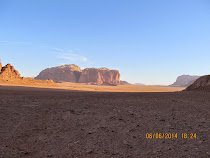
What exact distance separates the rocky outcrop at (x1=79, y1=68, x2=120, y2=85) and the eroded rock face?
96766 millimetres

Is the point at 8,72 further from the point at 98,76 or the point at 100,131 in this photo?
the point at 98,76

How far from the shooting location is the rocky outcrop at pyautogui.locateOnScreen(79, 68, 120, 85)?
538 ft

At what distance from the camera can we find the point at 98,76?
6634 inches

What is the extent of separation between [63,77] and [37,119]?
162 m

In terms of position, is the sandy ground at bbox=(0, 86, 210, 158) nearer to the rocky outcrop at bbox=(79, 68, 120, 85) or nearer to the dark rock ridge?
the rocky outcrop at bbox=(79, 68, 120, 85)

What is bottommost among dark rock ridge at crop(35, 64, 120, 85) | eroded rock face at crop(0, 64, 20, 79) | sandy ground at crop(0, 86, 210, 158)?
sandy ground at crop(0, 86, 210, 158)

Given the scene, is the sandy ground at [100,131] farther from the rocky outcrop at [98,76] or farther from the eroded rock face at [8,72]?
the rocky outcrop at [98,76]

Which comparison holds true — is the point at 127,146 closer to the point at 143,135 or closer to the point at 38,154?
the point at 143,135

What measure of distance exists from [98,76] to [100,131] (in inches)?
6378

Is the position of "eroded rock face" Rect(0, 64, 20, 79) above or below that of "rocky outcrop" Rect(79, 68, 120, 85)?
below
